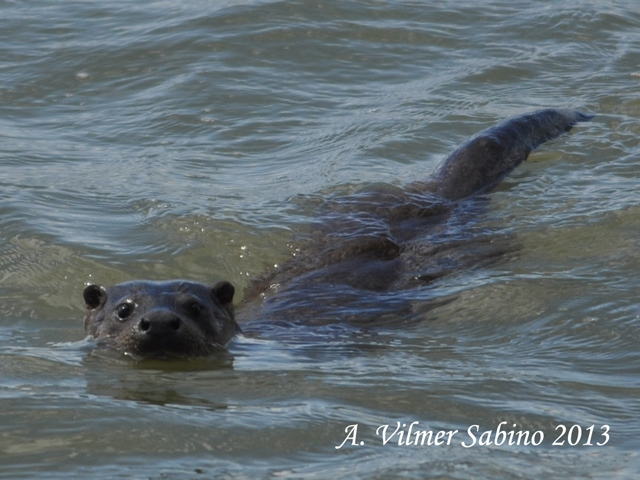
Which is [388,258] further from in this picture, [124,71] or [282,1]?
[282,1]

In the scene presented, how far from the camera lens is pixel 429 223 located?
7.35m

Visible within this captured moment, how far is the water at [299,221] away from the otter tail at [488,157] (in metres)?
0.18

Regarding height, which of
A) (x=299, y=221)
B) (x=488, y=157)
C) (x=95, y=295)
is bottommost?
(x=299, y=221)

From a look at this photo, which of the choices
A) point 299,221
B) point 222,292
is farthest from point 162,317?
point 299,221

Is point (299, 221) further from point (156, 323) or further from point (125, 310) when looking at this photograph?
point (156, 323)

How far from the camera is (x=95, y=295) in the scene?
570cm

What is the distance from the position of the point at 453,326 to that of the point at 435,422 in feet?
5.26

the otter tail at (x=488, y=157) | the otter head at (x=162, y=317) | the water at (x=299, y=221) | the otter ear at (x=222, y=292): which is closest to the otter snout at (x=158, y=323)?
the otter head at (x=162, y=317)

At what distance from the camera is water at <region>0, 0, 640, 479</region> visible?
4371 mm

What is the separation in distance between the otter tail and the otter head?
2404 millimetres

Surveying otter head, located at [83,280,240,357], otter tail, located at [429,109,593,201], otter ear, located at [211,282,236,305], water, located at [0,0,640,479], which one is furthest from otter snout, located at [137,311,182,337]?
otter tail, located at [429,109,593,201]

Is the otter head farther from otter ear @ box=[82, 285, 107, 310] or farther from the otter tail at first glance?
the otter tail

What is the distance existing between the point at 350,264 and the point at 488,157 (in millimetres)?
1540

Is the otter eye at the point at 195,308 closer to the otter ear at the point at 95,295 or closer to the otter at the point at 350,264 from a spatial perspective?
the otter at the point at 350,264
